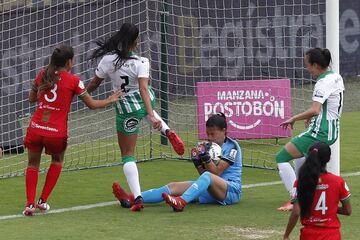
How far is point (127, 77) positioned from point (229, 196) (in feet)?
5.16

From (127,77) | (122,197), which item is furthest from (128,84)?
(122,197)

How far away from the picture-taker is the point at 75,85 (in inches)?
368

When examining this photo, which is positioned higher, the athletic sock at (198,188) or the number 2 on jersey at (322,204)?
the number 2 on jersey at (322,204)

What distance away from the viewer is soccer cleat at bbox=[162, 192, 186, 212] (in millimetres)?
9250

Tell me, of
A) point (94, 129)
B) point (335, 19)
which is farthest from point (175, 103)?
point (335, 19)

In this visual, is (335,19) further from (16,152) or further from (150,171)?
(16,152)

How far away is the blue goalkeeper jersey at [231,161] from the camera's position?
973 centimetres

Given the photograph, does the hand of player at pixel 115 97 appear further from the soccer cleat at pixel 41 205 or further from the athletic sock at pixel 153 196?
the soccer cleat at pixel 41 205

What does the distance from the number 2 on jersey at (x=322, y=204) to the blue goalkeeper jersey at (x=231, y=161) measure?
3055mm

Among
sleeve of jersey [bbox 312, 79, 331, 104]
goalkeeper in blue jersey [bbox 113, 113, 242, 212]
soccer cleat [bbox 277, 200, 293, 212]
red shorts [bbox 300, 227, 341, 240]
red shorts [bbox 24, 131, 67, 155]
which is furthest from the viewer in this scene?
goalkeeper in blue jersey [bbox 113, 113, 242, 212]

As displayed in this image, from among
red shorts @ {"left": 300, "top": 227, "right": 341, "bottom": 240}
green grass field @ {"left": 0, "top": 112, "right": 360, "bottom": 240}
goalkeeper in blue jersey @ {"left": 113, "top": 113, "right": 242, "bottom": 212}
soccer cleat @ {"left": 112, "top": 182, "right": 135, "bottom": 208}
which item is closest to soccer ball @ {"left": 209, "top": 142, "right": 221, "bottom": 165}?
goalkeeper in blue jersey @ {"left": 113, "top": 113, "right": 242, "bottom": 212}

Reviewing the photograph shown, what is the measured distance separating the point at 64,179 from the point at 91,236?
393 centimetres

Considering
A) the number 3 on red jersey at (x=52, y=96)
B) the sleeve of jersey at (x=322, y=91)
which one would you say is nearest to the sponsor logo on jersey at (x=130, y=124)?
the number 3 on red jersey at (x=52, y=96)

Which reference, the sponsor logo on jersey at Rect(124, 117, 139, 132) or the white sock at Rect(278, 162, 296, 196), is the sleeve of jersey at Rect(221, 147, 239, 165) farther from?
the sponsor logo on jersey at Rect(124, 117, 139, 132)
